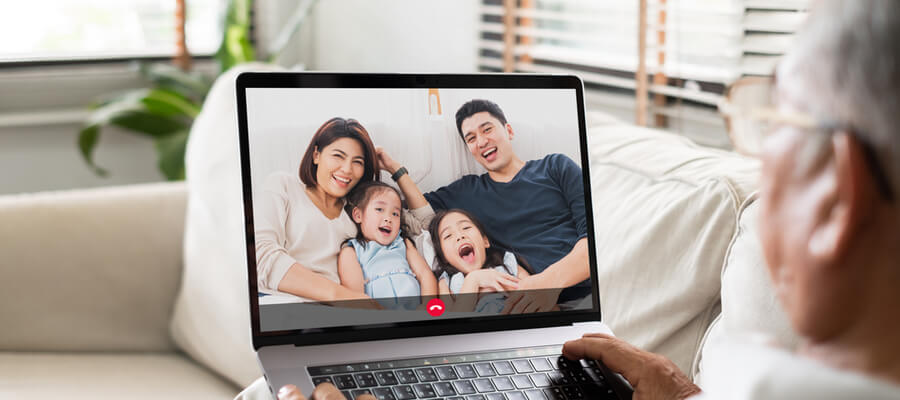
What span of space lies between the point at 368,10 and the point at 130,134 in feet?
2.83

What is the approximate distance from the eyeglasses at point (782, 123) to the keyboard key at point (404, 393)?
0.37 m

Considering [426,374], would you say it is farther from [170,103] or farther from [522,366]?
[170,103]

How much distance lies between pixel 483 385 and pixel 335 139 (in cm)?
29

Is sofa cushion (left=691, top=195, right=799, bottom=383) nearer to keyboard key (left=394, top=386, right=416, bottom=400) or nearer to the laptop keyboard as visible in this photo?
the laptop keyboard

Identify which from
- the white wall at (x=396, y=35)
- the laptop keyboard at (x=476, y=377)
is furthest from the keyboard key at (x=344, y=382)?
the white wall at (x=396, y=35)

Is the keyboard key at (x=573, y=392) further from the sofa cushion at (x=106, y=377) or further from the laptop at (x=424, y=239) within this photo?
the sofa cushion at (x=106, y=377)

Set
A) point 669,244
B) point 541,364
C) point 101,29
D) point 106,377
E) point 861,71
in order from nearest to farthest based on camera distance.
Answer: point 861,71
point 541,364
point 669,244
point 106,377
point 101,29

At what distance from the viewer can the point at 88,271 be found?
1477mm

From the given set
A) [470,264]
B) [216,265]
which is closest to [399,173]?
[470,264]

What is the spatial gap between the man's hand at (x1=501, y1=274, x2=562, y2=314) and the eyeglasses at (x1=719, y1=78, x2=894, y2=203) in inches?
13.8

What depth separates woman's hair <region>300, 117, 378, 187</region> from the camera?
821mm

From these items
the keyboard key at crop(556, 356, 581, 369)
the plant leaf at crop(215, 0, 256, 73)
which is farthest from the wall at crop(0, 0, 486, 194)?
the keyboard key at crop(556, 356, 581, 369)

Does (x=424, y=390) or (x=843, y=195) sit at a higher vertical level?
(x=843, y=195)

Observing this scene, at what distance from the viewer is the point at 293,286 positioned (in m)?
0.80
